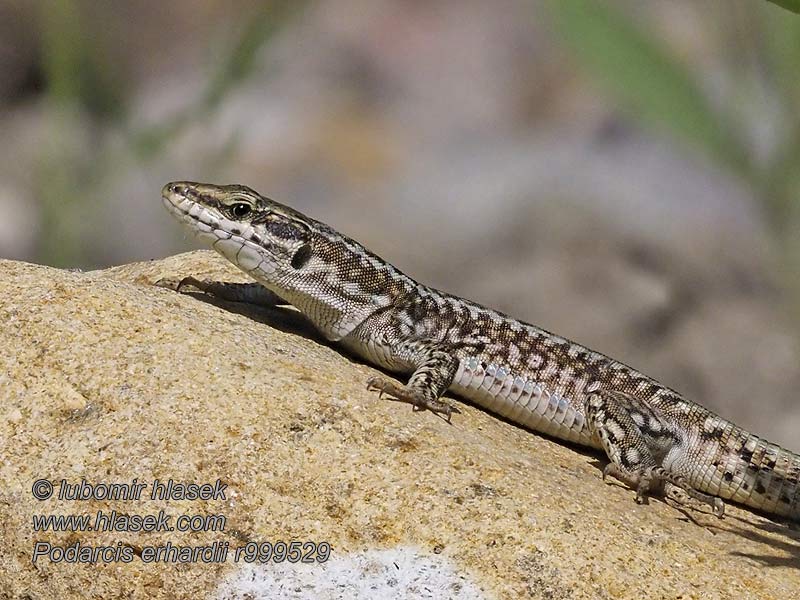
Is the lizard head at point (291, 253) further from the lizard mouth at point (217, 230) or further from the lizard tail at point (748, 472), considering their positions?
the lizard tail at point (748, 472)

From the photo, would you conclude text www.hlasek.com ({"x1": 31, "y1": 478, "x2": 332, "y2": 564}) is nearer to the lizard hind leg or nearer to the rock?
the rock

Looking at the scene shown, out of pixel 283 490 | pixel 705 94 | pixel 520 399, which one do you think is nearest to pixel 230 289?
pixel 520 399

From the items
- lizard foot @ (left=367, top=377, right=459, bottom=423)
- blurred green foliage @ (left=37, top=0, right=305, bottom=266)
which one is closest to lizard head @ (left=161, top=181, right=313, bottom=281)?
blurred green foliage @ (left=37, top=0, right=305, bottom=266)

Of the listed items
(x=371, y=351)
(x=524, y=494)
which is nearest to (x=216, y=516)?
(x=524, y=494)

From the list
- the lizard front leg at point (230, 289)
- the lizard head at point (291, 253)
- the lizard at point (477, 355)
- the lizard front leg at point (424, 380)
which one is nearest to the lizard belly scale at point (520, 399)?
the lizard at point (477, 355)

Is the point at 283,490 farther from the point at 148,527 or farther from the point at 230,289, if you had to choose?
the point at 230,289

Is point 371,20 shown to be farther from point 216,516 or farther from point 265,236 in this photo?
point 216,516
